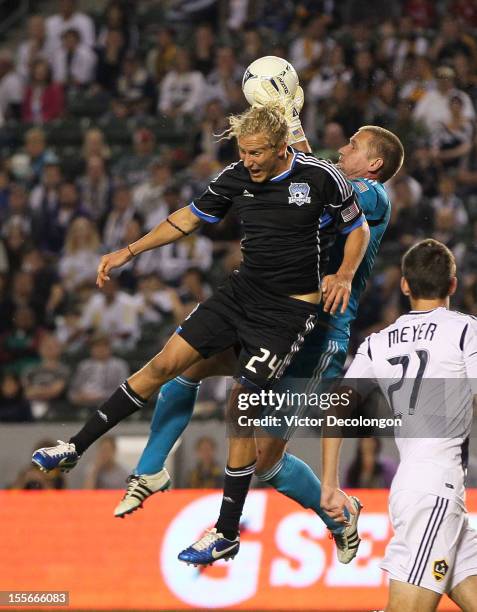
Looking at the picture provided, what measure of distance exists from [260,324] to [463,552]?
1529mm

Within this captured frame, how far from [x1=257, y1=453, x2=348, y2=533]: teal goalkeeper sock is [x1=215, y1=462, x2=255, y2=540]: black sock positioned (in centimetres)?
32

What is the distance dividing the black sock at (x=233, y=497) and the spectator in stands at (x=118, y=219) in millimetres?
6213

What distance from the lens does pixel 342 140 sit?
33.5 feet

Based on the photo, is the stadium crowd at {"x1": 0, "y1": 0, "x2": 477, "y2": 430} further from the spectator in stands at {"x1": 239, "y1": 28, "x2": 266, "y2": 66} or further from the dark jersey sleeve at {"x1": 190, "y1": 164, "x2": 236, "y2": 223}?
the dark jersey sleeve at {"x1": 190, "y1": 164, "x2": 236, "y2": 223}

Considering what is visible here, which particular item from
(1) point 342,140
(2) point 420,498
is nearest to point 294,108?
(2) point 420,498

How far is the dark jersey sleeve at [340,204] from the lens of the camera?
6.46 m

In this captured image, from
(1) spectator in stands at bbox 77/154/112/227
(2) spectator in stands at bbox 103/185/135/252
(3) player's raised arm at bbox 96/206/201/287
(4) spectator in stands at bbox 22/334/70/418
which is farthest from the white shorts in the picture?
(1) spectator in stands at bbox 77/154/112/227

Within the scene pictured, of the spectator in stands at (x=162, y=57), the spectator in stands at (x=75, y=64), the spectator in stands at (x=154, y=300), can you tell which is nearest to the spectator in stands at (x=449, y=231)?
the spectator in stands at (x=154, y=300)

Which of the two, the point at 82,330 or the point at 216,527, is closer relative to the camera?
the point at 216,527

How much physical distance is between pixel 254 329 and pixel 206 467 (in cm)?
402

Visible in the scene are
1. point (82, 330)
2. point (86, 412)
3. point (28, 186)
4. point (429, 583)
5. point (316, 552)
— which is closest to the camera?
point (429, 583)

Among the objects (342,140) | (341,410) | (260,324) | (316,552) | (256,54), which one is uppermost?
(256,54)

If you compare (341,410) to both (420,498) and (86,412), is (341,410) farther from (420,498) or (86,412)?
(86,412)

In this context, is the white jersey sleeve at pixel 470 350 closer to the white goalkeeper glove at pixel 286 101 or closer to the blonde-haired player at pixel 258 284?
the blonde-haired player at pixel 258 284
